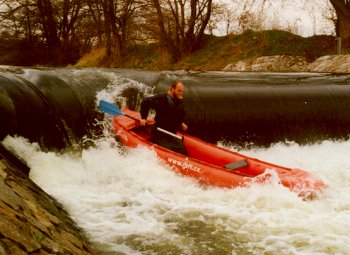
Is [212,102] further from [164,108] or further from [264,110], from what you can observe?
[164,108]

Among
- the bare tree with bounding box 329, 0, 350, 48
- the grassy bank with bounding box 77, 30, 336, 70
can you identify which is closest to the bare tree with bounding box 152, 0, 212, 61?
the grassy bank with bounding box 77, 30, 336, 70

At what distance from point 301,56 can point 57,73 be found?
1085 cm

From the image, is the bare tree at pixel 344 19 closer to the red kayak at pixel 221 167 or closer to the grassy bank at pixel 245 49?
the grassy bank at pixel 245 49

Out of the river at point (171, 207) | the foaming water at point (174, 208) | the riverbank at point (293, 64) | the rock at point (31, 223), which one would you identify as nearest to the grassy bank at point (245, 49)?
the riverbank at point (293, 64)

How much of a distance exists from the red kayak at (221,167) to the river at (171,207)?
0.35 ft

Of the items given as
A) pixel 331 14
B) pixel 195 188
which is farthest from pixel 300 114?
pixel 331 14

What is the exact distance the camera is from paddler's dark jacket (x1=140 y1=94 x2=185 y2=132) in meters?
7.11

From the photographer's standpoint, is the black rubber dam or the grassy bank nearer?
the black rubber dam

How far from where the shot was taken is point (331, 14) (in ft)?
62.7

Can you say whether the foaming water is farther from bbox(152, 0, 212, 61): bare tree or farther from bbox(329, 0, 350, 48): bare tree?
bbox(152, 0, 212, 61): bare tree

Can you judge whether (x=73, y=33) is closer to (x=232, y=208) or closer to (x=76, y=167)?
(x=76, y=167)

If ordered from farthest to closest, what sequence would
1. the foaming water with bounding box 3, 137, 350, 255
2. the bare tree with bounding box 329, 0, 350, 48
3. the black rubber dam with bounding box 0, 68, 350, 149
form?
the bare tree with bounding box 329, 0, 350, 48, the black rubber dam with bounding box 0, 68, 350, 149, the foaming water with bounding box 3, 137, 350, 255

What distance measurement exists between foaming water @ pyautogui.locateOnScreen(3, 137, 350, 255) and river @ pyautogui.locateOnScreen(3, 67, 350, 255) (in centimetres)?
1

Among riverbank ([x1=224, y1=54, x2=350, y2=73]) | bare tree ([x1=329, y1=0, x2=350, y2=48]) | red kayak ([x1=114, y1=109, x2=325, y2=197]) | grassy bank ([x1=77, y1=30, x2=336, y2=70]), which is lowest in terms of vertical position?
red kayak ([x1=114, y1=109, x2=325, y2=197])
